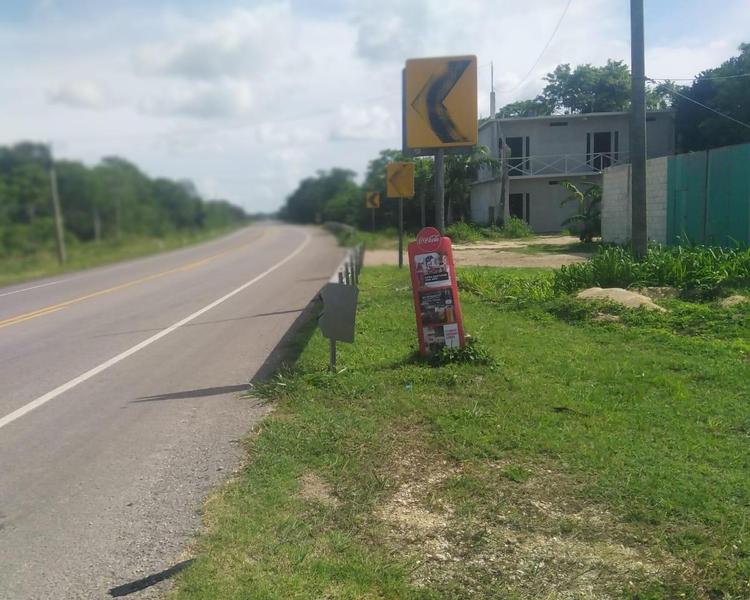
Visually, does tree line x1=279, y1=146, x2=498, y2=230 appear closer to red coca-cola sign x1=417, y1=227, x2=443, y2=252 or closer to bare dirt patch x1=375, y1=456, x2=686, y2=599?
red coca-cola sign x1=417, y1=227, x2=443, y2=252

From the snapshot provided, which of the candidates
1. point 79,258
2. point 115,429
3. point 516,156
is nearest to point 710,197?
point 516,156

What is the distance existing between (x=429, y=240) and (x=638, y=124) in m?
8.07

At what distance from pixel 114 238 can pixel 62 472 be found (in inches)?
1241

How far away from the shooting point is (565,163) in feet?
96.5

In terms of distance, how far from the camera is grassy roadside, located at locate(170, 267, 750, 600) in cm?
373

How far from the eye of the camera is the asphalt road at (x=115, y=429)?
4160 mm

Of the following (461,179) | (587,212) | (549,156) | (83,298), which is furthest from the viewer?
(549,156)

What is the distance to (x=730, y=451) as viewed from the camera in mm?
5016

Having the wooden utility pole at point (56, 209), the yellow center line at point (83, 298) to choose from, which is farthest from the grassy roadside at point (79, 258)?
the yellow center line at point (83, 298)

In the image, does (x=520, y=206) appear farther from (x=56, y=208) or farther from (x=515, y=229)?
(x=56, y=208)

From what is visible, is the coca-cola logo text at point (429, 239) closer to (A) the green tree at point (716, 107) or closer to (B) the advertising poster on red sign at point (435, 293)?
(B) the advertising poster on red sign at point (435, 293)

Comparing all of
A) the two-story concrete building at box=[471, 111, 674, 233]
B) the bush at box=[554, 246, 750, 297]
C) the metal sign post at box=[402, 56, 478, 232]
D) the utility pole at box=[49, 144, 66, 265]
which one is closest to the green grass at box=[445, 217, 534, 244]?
the two-story concrete building at box=[471, 111, 674, 233]

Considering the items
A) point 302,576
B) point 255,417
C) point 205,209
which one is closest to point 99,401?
point 255,417

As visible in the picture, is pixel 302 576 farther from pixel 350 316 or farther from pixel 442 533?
pixel 350 316
